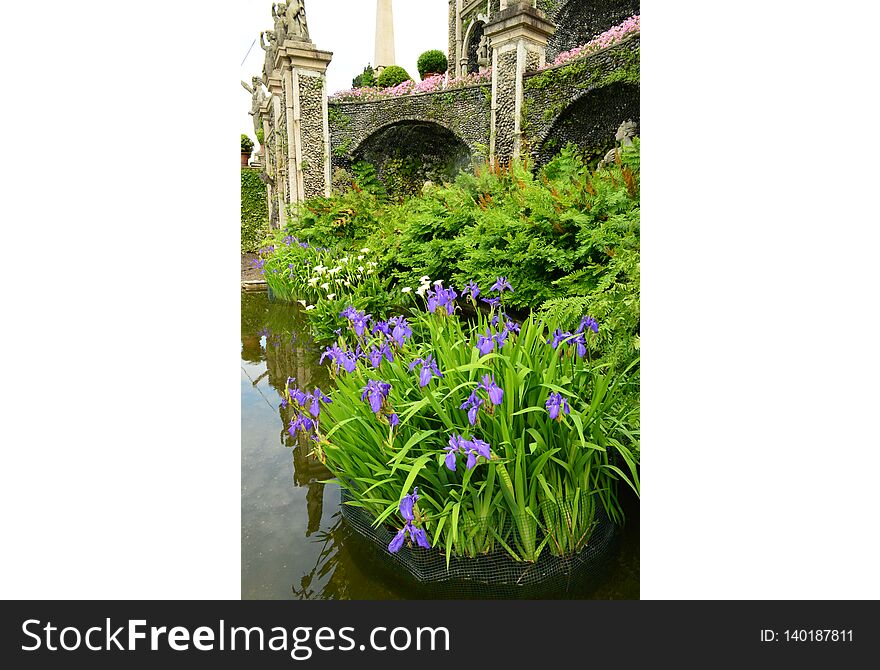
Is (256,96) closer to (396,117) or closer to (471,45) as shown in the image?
(396,117)

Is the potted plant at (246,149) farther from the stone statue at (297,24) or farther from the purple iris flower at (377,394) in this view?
the purple iris flower at (377,394)

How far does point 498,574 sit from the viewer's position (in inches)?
68.4

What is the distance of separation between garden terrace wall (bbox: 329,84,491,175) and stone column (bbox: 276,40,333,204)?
474 mm

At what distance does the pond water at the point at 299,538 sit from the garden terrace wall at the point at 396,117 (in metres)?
10.2

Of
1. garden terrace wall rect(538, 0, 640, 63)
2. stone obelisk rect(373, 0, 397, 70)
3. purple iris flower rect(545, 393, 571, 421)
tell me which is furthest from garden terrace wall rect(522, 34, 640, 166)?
stone obelisk rect(373, 0, 397, 70)

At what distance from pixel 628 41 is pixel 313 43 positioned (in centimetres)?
645

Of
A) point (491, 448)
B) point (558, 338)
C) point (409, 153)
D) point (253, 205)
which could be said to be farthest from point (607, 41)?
point (253, 205)

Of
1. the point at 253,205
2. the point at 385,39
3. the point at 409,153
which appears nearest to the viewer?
the point at 409,153

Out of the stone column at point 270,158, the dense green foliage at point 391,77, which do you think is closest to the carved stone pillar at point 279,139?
the stone column at point 270,158

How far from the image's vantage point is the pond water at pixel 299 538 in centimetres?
178

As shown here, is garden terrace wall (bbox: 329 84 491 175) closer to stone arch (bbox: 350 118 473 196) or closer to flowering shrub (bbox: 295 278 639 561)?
stone arch (bbox: 350 118 473 196)

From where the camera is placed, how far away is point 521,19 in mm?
9531

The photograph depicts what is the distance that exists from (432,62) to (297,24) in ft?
32.4

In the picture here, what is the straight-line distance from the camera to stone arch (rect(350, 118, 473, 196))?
13391mm
